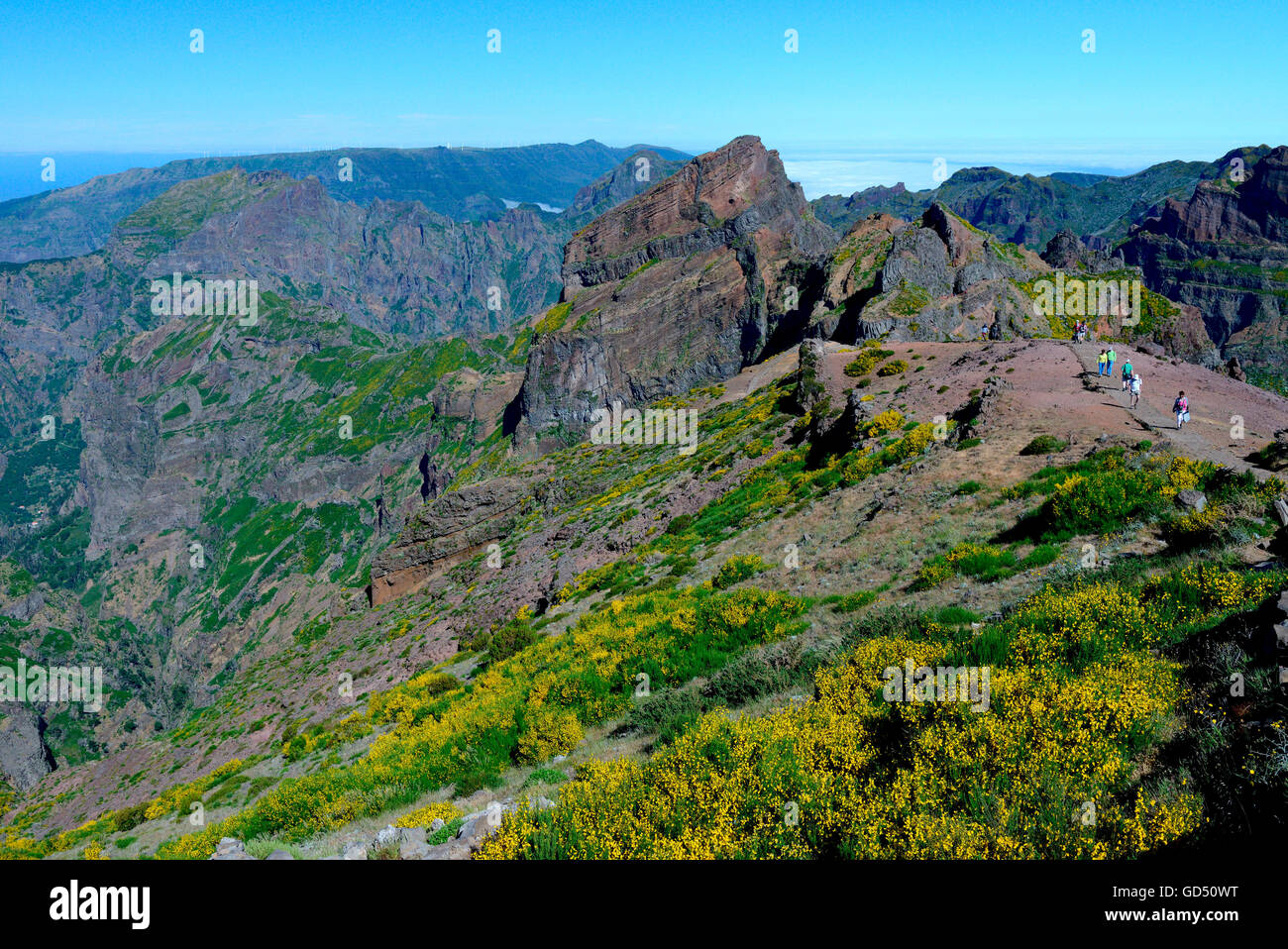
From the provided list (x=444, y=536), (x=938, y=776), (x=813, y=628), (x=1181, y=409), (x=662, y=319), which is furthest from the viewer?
(x=662, y=319)

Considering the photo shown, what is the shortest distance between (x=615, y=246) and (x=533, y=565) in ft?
492

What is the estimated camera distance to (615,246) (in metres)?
179

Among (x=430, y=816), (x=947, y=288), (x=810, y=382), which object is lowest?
(x=430, y=816)

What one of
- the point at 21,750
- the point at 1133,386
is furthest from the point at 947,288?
the point at 21,750

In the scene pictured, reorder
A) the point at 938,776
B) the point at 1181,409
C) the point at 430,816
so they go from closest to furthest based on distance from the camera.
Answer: the point at 938,776
the point at 430,816
the point at 1181,409

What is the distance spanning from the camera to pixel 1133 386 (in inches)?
1016

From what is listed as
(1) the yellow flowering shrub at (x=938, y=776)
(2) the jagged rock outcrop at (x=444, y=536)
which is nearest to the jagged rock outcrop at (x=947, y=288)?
(2) the jagged rock outcrop at (x=444, y=536)

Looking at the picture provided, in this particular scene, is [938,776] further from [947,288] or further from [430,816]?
[947,288]

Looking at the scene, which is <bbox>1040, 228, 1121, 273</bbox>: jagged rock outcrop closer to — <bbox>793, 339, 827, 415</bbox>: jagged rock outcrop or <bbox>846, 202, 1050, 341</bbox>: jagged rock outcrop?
<bbox>846, 202, 1050, 341</bbox>: jagged rock outcrop

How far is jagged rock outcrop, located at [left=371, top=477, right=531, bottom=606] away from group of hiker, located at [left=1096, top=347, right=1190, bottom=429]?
50874mm

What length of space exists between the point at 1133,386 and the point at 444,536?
194ft
